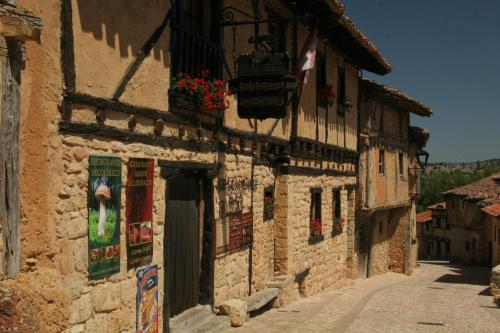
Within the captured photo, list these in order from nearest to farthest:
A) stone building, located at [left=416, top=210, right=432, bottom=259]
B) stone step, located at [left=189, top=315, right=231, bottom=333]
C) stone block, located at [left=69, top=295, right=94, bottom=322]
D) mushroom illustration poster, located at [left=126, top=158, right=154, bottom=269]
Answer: stone block, located at [left=69, top=295, right=94, bottom=322] < mushroom illustration poster, located at [left=126, top=158, right=154, bottom=269] < stone step, located at [left=189, top=315, right=231, bottom=333] < stone building, located at [left=416, top=210, right=432, bottom=259]

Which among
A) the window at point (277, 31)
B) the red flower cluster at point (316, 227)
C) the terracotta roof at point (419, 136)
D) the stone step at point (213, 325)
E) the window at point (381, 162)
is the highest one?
the window at point (277, 31)

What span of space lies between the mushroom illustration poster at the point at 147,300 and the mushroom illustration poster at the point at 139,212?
14 centimetres

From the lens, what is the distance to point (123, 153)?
6.41m

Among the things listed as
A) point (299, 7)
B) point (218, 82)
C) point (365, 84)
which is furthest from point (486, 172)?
point (218, 82)

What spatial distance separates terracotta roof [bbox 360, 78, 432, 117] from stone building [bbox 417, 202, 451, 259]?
22.7m

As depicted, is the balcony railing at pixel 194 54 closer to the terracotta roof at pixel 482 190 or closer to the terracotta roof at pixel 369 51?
the terracotta roof at pixel 369 51

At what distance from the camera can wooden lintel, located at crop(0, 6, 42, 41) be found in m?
4.56

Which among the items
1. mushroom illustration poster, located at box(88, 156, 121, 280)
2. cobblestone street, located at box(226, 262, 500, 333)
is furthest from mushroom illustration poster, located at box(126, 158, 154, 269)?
cobblestone street, located at box(226, 262, 500, 333)

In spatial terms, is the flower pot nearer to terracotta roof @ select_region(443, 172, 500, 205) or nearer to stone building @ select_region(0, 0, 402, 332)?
stone building @ select_region(0, 0, 402, 332)

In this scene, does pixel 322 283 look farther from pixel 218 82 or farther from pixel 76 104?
pixel 76 104

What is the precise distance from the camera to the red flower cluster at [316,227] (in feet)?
45.9

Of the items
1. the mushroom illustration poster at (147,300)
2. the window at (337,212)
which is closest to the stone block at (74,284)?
the mushroom illustration poster at (147,300)

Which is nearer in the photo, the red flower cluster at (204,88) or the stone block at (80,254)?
the stone block at (80,254)

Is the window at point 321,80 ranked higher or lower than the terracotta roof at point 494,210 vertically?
higher
